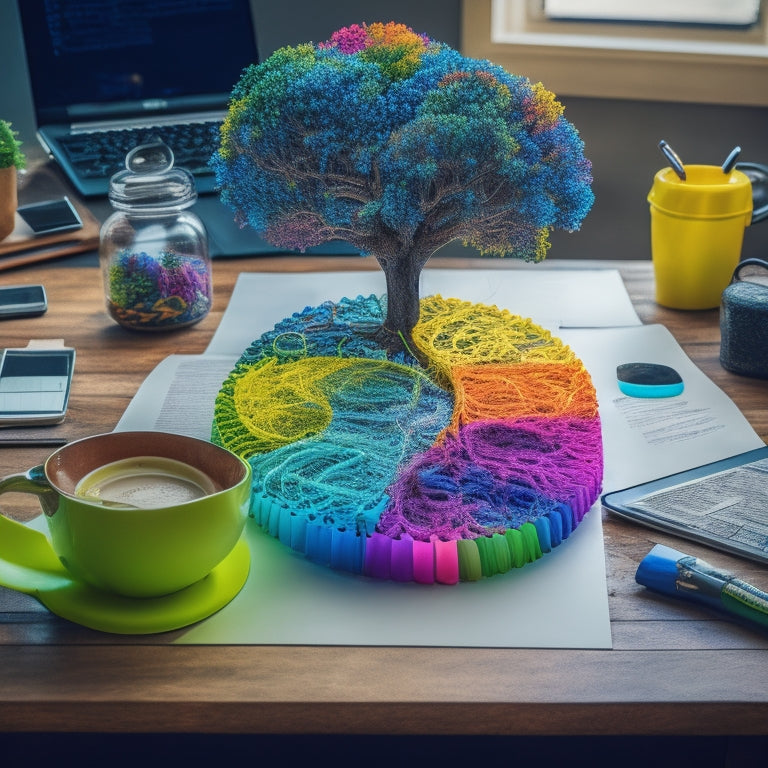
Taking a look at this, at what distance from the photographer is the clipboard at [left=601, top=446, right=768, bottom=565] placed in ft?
2.43

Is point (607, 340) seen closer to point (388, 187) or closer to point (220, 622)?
point (388, 187)

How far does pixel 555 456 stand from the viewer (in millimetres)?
803

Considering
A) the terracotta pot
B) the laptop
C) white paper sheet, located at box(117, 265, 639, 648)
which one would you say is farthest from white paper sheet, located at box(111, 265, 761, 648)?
the laptop

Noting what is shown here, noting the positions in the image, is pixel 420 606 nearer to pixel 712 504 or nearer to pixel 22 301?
pixel 712 504

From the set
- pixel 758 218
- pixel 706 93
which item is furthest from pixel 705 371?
pixel 706 93

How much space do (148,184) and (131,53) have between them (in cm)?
67

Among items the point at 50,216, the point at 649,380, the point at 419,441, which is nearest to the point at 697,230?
the point at 649,380

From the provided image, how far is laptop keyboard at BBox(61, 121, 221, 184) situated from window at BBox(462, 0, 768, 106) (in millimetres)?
535

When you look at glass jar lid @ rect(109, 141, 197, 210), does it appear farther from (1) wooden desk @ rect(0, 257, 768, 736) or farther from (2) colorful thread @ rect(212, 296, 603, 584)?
(1) wooden desk @ rect(0, 257, 768, 736)

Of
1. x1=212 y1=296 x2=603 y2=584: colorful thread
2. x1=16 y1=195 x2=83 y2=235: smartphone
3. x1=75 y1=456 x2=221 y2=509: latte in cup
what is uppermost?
x1=75 y1=456 x2=221 y2=509: latte in cup

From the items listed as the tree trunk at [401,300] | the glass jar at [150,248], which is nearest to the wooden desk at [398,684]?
the tree trunk at [401,300]

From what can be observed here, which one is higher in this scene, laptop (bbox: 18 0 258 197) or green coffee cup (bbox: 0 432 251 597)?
laptop (bbox: 18 0 258 197)

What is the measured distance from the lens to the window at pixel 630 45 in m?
1.71

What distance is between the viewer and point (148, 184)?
110cm
